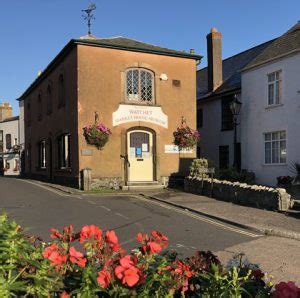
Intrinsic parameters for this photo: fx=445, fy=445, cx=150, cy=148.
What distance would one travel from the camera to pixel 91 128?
19.5 metres

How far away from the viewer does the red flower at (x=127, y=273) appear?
106 inches

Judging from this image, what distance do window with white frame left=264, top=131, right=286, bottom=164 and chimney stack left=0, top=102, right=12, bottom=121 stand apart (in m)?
41.0

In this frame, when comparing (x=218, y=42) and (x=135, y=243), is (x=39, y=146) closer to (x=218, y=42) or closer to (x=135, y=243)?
Answer: (x=218, y=42)

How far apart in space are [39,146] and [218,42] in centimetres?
1350

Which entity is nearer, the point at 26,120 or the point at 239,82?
the point at 239,82

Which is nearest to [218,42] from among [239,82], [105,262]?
[239,82]

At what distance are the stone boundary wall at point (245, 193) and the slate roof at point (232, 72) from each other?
27.5 ft

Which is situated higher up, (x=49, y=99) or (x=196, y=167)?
(x=49, y=99)

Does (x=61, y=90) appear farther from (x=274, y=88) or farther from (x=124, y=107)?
(x=274, y=88)

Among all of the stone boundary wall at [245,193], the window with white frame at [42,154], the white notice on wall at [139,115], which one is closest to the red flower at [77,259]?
the stone boundary wall at [245,193]

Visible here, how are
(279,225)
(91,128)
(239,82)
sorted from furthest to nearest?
1. (239,82)
2. (91,128)
3. (279,225)

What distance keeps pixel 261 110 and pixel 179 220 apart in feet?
38.1

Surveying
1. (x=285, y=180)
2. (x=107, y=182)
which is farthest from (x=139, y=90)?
(x=285, y=180)

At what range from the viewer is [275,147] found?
840 inches
